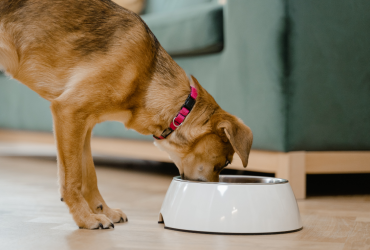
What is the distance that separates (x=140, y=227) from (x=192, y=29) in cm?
141

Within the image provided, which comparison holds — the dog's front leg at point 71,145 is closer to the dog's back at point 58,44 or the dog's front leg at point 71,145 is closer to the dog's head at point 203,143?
the dog's back at point 58,44

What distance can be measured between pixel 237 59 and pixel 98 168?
5.79 ft

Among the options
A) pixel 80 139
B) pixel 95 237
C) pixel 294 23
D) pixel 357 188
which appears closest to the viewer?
pixel 95 237

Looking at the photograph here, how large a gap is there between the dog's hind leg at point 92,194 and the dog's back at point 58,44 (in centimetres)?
29

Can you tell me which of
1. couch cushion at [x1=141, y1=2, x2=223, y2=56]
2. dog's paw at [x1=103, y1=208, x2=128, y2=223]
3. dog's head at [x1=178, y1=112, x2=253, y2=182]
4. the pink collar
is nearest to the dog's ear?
dog's head at [x1=178, y1=112, x2=253, y2=182]

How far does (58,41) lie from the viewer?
1.87 metres

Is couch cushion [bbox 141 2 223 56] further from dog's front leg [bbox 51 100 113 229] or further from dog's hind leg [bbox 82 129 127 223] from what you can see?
dog's front leg [bbox 51 100 113 229]

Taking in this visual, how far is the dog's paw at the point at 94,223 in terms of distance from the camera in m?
1.64

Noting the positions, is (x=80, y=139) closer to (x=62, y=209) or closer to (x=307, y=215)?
(x=62, y=209)

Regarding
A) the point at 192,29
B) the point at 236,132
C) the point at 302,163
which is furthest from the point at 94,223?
the point at 192,29

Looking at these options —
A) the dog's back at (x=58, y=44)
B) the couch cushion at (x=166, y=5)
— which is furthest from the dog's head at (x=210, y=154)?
the couch cushion at (x=166, y=5)

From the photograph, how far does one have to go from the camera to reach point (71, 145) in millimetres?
1731

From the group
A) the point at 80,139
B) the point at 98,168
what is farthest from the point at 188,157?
the point at 98,168

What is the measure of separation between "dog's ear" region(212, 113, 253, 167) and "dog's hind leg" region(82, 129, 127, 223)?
0.51m
